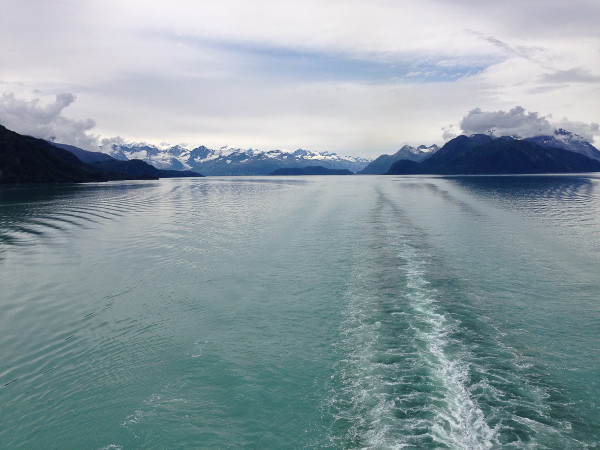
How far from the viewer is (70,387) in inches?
633

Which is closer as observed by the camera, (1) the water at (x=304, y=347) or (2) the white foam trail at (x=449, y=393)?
(2) the white foam trail at (x=449, y=393)

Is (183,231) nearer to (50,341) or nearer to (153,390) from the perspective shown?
(50,341)

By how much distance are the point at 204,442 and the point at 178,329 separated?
9.65 meters

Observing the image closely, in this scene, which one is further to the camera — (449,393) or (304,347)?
(304,347)

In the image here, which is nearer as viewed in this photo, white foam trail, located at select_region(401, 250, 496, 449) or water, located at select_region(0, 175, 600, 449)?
white foam trail, located at select_region(401, 250, 496, 449)

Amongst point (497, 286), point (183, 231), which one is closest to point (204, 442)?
point (497, 286)

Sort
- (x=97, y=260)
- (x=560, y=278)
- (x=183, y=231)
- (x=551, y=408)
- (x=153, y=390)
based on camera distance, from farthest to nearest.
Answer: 1. (x=183, y=231)
2. (x=97, y=260)
3. (x=560, y=278)
4. (x=153, y=390)
5. (x=551, y=408)

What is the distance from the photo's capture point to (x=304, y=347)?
19141mm

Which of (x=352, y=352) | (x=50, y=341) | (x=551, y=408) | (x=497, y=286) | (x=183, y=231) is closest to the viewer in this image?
(x=551, y=408)

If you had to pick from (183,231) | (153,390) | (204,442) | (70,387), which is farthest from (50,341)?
(183,231)

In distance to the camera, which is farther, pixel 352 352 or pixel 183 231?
pixel 183 231

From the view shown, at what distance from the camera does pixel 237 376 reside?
16781 mm

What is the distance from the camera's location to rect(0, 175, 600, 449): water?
13.3 meters

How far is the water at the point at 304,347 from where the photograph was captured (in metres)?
13.3
